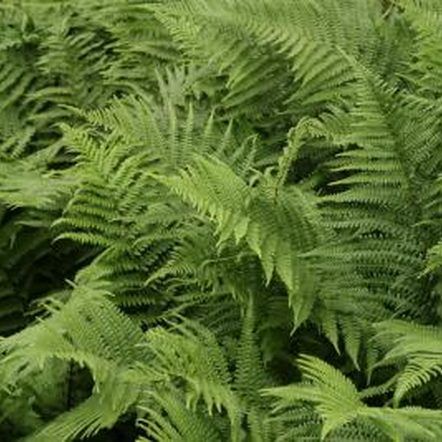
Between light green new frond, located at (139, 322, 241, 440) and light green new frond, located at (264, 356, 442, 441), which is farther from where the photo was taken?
light green new frond, located at (139, 322, 241, 440)

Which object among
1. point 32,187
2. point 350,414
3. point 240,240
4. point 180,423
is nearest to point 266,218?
point 240,240

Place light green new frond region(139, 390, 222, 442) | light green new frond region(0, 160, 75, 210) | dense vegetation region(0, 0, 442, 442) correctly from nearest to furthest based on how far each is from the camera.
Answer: light green new frond region(139, 390, 222, 442) → dense vegetation region(0, 0, 442, 442) → light green new frond region(0, 160, 75, 210)

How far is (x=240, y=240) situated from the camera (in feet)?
8.18

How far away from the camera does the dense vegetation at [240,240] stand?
226 cm

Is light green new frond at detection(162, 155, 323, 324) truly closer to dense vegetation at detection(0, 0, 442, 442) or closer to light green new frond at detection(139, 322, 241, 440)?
dense vegetation at detection(0, 0, 442, 442)

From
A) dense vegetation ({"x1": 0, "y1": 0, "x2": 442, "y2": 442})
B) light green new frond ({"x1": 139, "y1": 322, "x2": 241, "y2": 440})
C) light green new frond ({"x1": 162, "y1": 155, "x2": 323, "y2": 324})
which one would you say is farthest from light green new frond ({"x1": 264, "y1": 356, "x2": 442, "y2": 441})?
light green new frond ({"x1": 162, "y1": 155, "x2": 323, "y2": 324})

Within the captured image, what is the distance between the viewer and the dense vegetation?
2.26 meters

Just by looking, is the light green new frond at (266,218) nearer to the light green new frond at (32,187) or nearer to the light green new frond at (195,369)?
the light green new frond at (195,369)

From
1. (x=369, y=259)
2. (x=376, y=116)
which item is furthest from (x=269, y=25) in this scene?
(x=369, y=259)

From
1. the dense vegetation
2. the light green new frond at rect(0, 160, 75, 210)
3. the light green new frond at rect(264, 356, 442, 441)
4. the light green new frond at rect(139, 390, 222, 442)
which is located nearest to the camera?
the light green new frond at rect(264, 356, 442, 441)

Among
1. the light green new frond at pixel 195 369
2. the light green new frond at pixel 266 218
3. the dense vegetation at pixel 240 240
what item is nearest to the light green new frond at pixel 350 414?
the dense vegetation at pixel 240 240

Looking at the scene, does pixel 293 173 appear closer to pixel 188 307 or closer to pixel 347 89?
pixel 347 89

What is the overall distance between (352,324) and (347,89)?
36.2 inches

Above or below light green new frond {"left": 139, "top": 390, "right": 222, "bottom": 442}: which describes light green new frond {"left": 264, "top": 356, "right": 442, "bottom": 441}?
above
